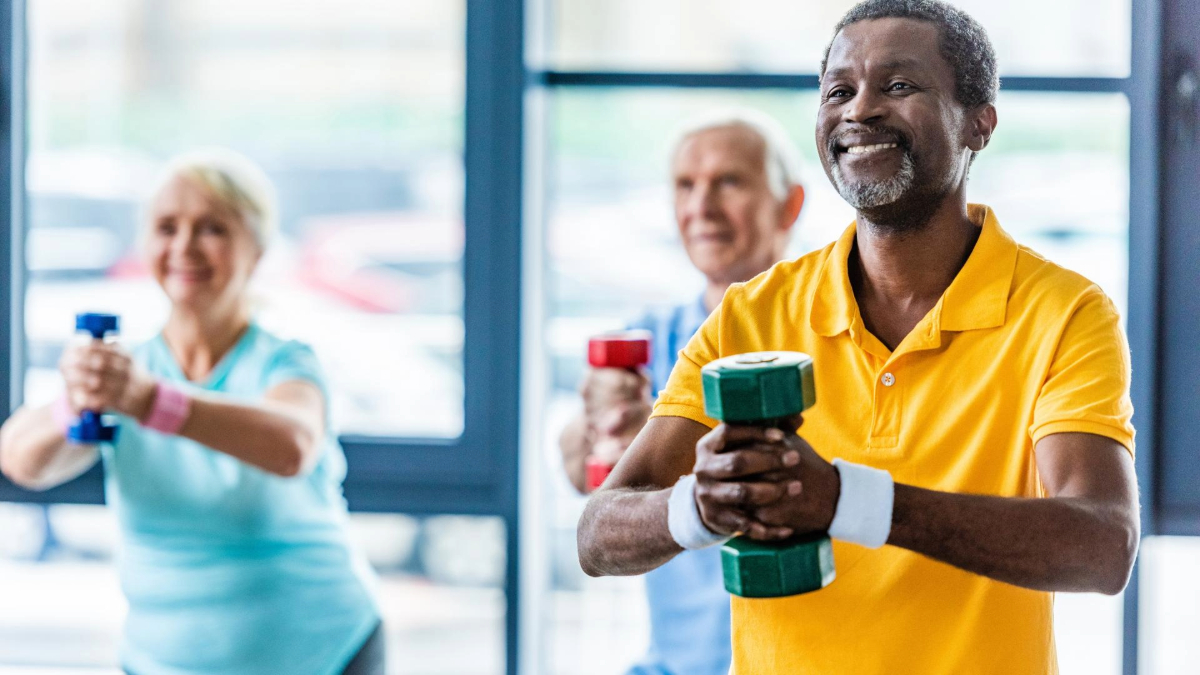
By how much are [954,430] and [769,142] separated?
1030 mm

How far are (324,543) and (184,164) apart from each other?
2.49 feet

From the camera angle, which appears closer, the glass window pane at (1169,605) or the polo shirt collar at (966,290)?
the polo shirt collar at (966,290)

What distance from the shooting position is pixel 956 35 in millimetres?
1142

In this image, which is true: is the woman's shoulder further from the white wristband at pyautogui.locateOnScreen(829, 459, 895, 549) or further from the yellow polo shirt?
the white wristband at pyautogui.locateOnScreen(829, 459, 895, 549)

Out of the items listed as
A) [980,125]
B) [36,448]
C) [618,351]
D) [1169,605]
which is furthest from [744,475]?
[1169,605]

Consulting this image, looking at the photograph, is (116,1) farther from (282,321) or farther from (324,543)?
(324,543)

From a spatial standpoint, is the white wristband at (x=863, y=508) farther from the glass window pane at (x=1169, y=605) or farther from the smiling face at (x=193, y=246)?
the glass window pane at (x=1169, y=605)

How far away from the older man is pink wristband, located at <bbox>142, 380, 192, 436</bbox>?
2.14 feet

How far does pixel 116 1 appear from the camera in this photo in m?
2.65

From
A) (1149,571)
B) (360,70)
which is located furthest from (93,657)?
(1149,571)

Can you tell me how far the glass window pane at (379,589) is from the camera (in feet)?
8.46

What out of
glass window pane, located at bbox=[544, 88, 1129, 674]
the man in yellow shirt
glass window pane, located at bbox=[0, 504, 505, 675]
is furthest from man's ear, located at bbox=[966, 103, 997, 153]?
glass window pane, located at bbox=[0, 504, 505, 675]

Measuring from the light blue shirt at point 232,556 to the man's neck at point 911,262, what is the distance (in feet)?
3.91

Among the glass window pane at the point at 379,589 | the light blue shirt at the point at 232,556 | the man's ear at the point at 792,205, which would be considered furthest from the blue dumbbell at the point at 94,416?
the man's ear at the point at 792,205
